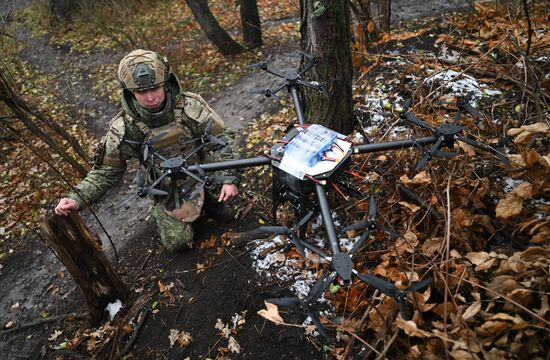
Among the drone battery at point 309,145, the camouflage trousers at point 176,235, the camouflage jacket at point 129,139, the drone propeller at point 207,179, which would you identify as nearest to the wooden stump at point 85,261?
the camouflage jacket at point 129,139

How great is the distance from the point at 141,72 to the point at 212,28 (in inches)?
256

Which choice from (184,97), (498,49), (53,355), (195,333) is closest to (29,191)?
(53,355)

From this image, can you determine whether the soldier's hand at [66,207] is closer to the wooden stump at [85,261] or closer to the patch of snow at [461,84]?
the wooden stump at [85,261]

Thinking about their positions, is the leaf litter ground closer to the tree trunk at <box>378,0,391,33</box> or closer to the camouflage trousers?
the camouflage trousers

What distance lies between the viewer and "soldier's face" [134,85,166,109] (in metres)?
3.51

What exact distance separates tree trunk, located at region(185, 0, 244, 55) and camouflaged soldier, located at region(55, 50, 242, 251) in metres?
6.02

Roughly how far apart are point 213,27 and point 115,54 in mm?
4578

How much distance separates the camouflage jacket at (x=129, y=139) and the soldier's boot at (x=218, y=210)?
606 millimetres

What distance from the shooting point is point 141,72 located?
3.37 meters

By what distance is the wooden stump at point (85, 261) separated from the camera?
10.4 ft

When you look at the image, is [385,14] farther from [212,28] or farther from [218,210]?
[218,210]

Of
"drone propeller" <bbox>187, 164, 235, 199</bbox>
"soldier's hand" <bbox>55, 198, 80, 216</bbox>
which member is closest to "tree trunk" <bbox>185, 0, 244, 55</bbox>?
"soldier's hand" <bbox>55, 198, 80, 216</bbox>

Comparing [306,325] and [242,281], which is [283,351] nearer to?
[306,325]

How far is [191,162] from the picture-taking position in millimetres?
4086
